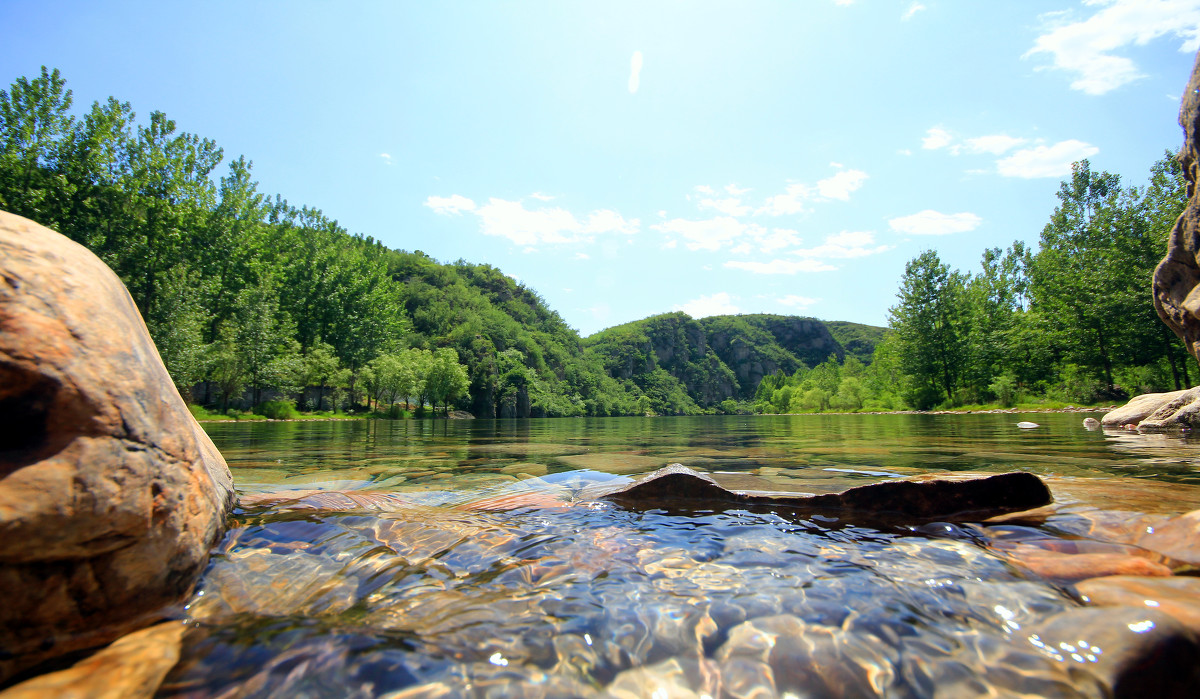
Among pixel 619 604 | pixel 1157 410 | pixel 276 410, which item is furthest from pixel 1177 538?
pixel 276 410

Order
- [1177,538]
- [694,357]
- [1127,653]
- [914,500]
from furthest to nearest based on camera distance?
[694,357] → [914,500] → [1177,538] → [1127,653]

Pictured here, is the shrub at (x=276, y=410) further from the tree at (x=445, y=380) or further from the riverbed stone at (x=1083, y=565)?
the riverbed stone at (x=1083, y=565)

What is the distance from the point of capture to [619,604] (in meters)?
2.33

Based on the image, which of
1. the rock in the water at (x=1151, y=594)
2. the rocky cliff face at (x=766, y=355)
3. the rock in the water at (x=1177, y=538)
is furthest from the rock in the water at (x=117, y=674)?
the rocky cliff face at (x=766, y=355)

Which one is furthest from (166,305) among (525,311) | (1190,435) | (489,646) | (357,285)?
(525,311)

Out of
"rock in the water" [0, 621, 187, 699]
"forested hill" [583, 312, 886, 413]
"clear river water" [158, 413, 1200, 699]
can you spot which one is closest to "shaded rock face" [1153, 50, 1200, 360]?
"clear river water" [158, 413, 1200, 699]

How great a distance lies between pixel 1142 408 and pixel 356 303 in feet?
214

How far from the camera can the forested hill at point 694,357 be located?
6393 inches

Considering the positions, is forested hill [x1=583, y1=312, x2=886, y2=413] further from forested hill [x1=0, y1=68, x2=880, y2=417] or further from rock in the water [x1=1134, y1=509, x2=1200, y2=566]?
rock in the water [x1=1134, y1=509, x2=1200, y2=566]

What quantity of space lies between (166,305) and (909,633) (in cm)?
A: 4509

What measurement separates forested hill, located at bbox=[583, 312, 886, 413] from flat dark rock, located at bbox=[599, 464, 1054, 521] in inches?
5816

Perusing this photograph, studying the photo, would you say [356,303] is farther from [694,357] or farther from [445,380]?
[694,357]

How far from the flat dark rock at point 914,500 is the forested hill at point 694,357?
147727 millimetres

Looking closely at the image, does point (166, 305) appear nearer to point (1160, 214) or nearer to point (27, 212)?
point (27, 212)
